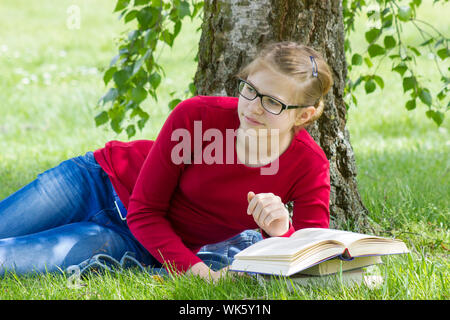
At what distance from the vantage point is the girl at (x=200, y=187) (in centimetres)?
225

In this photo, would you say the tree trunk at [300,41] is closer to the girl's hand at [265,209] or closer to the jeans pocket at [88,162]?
the jeans pocket at [88,162]

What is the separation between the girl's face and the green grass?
57cm

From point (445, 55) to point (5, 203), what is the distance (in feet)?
7.91

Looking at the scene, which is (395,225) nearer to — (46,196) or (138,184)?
(138,184)

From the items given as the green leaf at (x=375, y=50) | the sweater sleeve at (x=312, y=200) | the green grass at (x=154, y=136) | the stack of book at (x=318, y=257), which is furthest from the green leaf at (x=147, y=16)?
the stack of book at (x=318, y=257)

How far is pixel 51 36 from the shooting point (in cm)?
1245

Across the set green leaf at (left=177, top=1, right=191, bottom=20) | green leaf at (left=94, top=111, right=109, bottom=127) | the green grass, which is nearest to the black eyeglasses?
the green grass

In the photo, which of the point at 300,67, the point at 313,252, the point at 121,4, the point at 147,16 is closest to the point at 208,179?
the point at 300,67

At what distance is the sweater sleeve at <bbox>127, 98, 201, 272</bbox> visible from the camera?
2.36 meters

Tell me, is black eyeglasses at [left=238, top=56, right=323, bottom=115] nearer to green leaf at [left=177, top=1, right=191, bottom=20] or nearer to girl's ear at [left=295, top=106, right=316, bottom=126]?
girl's ear at [left=295, top=106, right=316, bottom=126]

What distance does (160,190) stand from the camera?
7.88 ft

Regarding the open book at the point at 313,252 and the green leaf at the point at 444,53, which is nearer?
the open book at the point at 313,252

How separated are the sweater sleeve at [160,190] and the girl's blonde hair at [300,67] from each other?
29cm

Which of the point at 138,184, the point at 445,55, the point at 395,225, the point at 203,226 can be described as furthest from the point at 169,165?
the point at 445,55
